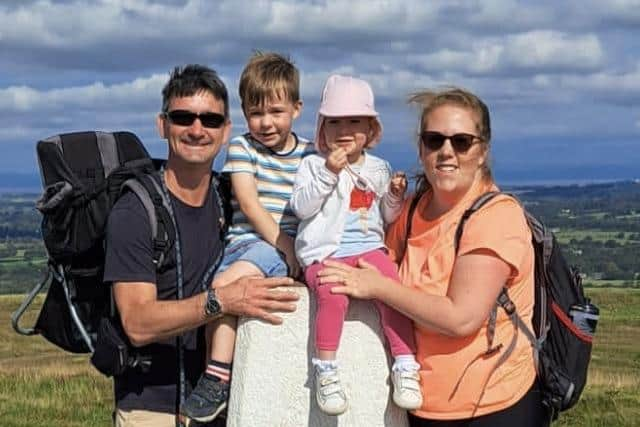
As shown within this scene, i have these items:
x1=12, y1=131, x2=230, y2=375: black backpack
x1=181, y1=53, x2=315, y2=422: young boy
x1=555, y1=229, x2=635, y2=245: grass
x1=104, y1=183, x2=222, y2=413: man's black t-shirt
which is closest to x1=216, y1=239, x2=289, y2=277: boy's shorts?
x1=181, y1=53, x2=315, y2=422: young boy

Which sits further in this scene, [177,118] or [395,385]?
[177,118]

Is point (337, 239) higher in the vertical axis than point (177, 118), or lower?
lower

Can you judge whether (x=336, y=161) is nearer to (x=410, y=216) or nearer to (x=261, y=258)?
(x=410, y=216)

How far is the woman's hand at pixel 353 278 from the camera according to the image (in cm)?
432

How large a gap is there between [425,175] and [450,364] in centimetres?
86

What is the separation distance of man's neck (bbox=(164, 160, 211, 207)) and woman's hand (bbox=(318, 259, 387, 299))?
88 cm

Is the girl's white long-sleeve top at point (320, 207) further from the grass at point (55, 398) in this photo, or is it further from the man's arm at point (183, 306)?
the grass at point (55, 398)

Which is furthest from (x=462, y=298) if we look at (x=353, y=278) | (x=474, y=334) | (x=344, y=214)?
(x=344, y=214)

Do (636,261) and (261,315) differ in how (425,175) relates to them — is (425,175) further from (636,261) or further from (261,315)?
(636,261)

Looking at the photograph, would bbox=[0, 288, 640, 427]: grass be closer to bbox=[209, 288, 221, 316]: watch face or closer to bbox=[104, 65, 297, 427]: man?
bbox=[104, 65, 297, 427]: man

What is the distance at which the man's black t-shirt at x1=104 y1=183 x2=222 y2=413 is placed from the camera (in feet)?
15.5

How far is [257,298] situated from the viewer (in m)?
4.54

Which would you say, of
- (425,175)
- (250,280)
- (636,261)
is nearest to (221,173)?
(250,280)

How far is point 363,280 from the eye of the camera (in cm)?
434
